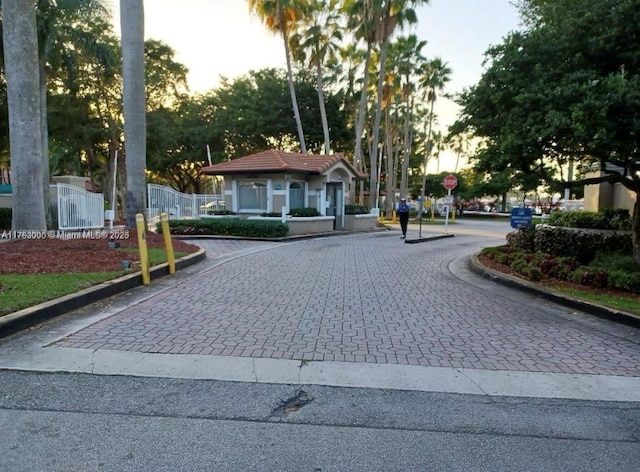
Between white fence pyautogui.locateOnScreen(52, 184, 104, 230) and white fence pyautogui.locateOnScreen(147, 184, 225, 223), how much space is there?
3.08 meters

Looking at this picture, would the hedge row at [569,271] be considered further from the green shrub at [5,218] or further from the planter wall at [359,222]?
the green shrub at [5,218]

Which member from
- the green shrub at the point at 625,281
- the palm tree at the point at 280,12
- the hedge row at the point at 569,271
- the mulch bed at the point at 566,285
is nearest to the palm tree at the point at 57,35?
the palm tree at the point at 280,12

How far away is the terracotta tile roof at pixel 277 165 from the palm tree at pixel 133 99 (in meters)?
7.34

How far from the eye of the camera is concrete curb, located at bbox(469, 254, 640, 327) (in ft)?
21.4

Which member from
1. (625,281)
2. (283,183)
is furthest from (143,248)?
(283,183)

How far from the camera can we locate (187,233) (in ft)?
63.0

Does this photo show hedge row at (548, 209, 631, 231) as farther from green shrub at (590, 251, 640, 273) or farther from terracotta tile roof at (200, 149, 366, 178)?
terracotta tile roof at (200, 149, 366, 178)

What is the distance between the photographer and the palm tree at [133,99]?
14117 mm

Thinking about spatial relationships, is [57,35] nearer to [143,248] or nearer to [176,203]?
[176,203]

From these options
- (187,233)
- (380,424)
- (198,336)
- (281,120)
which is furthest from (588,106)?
(281,120)

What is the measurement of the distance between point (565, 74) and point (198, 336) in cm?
754

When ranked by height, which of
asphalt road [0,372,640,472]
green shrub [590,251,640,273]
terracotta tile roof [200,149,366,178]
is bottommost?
asphalt road [0,372,640,472]

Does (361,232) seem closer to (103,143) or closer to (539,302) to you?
(539,302)

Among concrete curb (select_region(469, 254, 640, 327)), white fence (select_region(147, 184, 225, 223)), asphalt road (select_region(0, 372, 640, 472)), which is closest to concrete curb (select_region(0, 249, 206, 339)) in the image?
asphalt road (select_region(0, 372, 640, 472))
